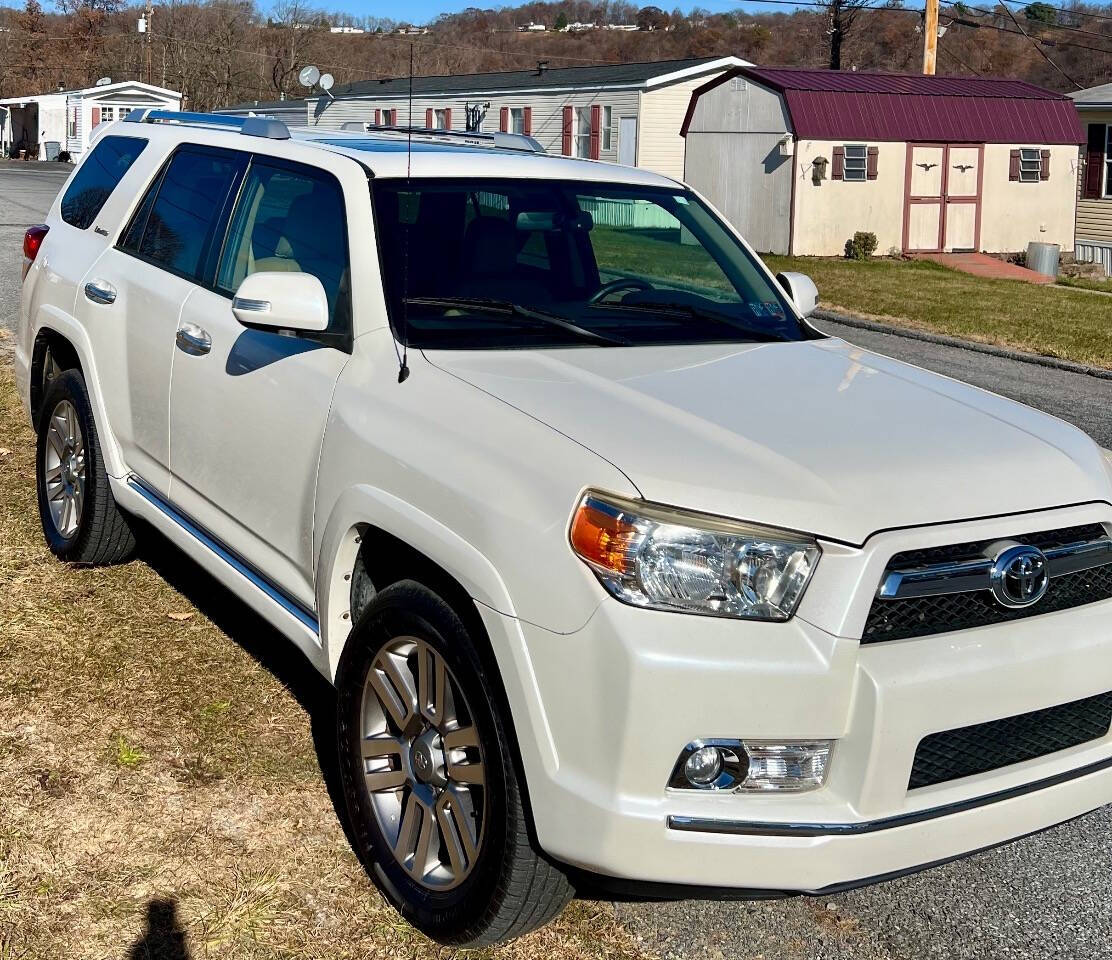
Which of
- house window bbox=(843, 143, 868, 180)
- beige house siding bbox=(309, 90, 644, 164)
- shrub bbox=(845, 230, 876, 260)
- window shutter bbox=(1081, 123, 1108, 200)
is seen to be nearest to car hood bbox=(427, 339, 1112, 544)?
shrub bbox=(845, 230, 876, 260)

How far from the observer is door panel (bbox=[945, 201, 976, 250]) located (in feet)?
101

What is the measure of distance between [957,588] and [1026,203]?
31.3 m

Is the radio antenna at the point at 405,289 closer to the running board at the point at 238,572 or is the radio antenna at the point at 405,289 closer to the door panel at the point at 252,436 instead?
the door panel at the point at 252,436

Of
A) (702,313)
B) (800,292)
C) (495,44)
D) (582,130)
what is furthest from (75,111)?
(702,313)

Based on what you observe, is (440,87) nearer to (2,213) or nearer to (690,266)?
(2,213)

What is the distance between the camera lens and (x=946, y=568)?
113 inches

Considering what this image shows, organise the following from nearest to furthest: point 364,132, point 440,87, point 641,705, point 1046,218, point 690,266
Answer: point 641,705
point 690,266
point 364,132
point 1046,218
point 440,87

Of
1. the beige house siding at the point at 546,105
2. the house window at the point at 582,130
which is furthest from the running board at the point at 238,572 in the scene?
the house window at the point at 582,130

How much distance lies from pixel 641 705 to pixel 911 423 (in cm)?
117

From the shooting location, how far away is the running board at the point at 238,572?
12.9 ft

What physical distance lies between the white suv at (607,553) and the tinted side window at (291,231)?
0.02 metres

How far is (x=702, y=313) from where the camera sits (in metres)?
4.39

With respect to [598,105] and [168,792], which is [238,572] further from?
[598,105]

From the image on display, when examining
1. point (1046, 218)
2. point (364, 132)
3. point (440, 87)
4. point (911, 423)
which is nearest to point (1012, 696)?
point (911, 423)
